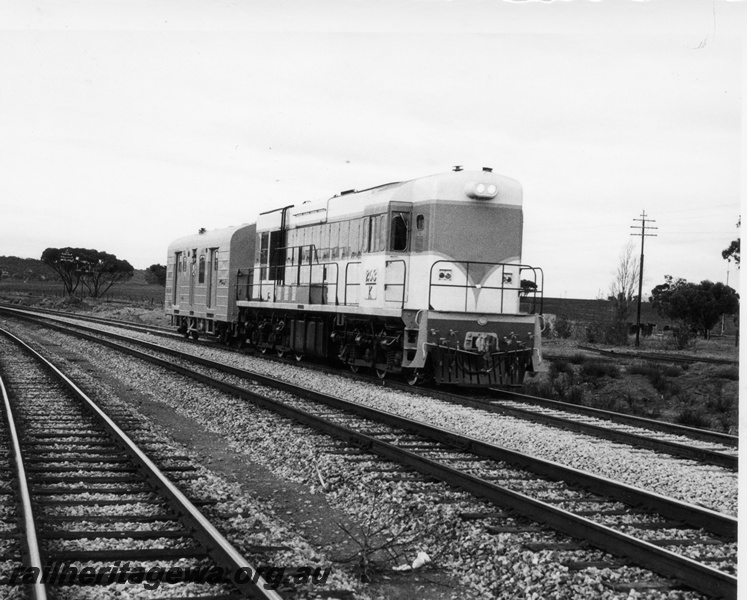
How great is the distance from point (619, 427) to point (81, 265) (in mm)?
83146

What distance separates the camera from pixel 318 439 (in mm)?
9070

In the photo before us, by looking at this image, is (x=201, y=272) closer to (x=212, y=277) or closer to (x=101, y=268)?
(x=212, y=277)

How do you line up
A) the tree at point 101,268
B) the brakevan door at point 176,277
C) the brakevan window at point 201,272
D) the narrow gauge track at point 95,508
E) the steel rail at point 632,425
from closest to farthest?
the narrow gauge track at point 95,508, the steel rail at point 632,425, the brakevan window at point 201,272, the brakevan door at point 176,277, the tree at point 101,268

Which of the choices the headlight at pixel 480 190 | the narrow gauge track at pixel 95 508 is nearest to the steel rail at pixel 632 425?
the headlight at pixel 480 190

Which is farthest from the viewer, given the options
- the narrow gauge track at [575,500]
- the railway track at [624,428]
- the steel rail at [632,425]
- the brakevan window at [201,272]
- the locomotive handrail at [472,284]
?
the brakevan window at [201,272]

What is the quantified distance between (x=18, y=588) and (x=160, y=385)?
394 inches

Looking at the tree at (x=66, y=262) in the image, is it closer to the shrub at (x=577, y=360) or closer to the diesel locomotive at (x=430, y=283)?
the shrub at (x=577, y=360)

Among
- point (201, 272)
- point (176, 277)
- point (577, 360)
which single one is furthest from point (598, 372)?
point (176, 277)

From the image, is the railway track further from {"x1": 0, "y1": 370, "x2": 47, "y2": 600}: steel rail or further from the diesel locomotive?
{"x1": 0, "y1": 370, "x2": 47, "y2": 600}: steel rail

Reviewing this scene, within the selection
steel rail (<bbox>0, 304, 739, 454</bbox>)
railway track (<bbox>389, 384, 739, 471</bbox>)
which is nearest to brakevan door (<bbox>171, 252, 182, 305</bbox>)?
steel rail (<bbox>0, 304, 739, 454</bbox>)

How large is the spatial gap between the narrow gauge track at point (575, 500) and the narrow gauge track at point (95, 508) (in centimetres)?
218

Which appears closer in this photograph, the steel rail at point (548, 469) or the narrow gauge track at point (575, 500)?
the narrow gauge track at point (575, 500)

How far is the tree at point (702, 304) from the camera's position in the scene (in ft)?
172

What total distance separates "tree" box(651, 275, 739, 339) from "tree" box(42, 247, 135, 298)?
59.4 metres
